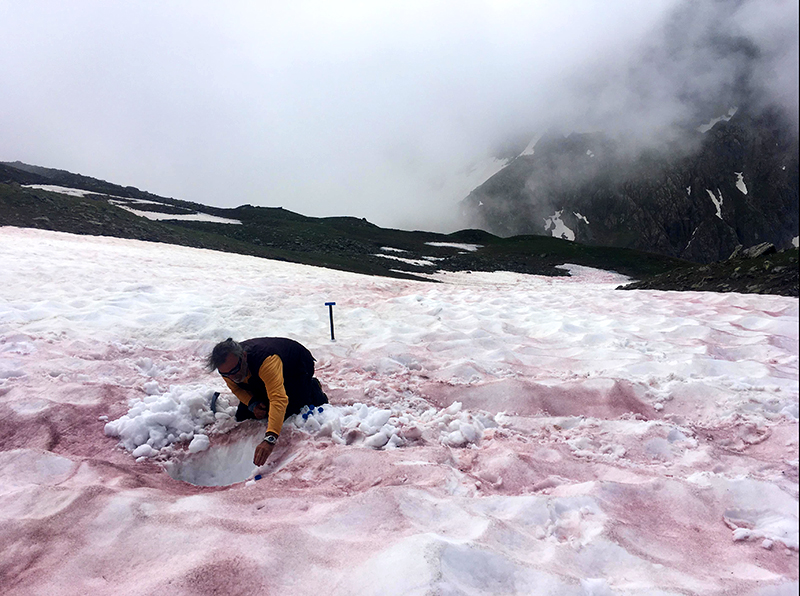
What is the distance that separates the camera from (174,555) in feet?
9.53

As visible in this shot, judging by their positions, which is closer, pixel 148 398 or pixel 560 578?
pixel 560 578

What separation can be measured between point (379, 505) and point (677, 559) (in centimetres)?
180

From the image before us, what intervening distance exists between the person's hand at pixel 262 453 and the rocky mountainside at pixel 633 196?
146m

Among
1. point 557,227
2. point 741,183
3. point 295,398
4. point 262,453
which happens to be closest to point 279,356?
point 295,398

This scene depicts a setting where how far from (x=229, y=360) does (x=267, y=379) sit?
15.1 inches

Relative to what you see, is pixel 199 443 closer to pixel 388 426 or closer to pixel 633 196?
pixel 388 426

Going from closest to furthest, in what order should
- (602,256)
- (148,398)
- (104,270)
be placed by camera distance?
1. (148,398)
2. (104,270)
3. (602,256)

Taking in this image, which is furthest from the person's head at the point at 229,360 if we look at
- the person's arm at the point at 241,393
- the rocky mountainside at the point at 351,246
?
the rocky mountainside at the point at 351,246

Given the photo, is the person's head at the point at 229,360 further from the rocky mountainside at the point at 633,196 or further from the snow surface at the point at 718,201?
the snow surface at the point at 718,201

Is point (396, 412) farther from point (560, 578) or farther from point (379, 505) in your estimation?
point (560, 578)

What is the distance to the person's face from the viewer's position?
4.33 meters

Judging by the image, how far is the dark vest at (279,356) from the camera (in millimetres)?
4656

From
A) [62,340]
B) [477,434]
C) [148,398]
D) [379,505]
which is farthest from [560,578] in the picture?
[62,340]

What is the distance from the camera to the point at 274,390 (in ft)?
14.5
